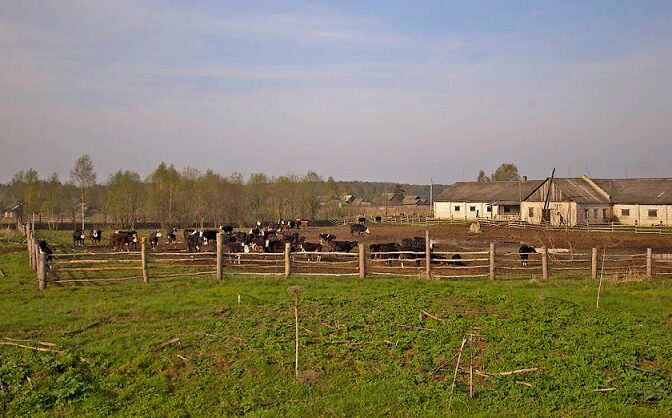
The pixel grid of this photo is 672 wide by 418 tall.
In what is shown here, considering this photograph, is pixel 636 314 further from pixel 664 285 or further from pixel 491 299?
pixel 664 285

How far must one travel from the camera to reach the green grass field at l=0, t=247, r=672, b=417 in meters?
8.44

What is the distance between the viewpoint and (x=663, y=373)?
9289 millimetres

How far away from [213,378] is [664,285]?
15321 mm

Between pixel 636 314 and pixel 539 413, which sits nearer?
pixel 539 413

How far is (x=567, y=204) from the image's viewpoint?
51.2 metres

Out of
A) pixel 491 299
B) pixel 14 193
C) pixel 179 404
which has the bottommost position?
pixel 179 404

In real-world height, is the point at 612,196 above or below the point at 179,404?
above

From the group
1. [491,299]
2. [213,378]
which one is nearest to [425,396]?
[213,378]

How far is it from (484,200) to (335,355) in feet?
180

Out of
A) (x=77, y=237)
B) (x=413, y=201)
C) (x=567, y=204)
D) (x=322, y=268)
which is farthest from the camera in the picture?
(x=413, y=201)

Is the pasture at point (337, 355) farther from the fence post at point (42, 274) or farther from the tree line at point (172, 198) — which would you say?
the tree line at point (172, 198)

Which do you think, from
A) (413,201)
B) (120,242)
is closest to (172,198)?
(120,242)

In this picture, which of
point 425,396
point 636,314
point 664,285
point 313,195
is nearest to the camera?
point 425,396

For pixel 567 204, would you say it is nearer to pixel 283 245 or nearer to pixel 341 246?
pixel 341 246
